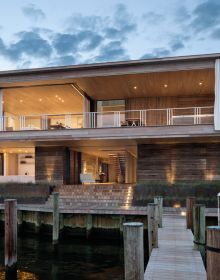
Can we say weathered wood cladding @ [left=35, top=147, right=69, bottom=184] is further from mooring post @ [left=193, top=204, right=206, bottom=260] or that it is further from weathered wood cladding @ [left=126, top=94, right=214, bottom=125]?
mooring post @ [left=193, top=204, right=206, bottom=260]

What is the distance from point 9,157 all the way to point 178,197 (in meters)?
14.6

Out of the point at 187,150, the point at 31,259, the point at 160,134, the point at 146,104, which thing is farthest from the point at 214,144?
the point at 31,259

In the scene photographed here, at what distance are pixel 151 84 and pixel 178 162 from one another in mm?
4672

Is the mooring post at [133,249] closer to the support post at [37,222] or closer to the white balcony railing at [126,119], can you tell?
the support post at [37,222]

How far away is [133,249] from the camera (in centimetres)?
527

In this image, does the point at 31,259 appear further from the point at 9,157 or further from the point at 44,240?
the point at 9,157

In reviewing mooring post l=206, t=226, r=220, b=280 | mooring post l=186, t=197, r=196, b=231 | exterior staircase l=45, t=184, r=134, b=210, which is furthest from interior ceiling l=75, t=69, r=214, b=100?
mooring post l=206, t=226, r=220, b=280

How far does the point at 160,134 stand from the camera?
17328mm

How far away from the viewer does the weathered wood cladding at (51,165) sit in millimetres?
20906

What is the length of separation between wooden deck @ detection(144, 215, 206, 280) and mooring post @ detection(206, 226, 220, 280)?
3131mm

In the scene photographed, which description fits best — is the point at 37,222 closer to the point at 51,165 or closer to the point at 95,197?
the point at 95,197

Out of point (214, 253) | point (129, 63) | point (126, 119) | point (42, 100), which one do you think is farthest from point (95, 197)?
point (214, 253)

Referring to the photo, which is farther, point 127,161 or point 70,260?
point 127,161

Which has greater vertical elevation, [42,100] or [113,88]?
[113,88]
